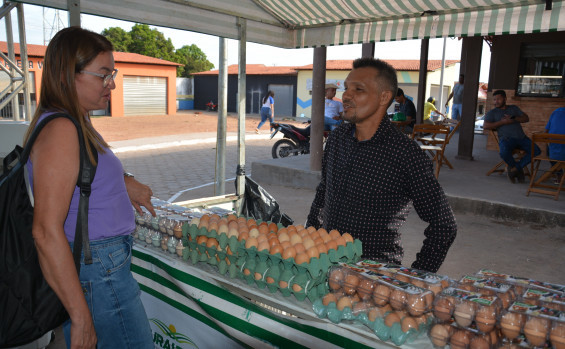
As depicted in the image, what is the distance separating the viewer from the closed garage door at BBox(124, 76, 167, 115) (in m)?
31.5

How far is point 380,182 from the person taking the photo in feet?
7.31

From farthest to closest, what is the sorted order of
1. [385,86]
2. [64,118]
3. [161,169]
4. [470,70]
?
[161,169] < [470,70] < [385,86] < [64,118]

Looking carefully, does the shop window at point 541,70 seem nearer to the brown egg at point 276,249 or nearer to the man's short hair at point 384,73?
the man's short hair at point 384,73

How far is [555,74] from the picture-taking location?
11734 mm

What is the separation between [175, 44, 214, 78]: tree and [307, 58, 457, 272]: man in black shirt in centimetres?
5818

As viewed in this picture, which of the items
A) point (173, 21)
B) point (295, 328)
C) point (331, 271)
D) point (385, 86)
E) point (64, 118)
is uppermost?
point (173, 21)

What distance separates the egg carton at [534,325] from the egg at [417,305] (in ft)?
0.85

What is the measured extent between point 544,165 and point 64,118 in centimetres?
1132

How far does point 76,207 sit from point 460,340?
1446mm

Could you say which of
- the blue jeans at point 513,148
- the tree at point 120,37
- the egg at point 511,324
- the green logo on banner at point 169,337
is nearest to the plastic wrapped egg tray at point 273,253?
the green logo on banner at point 169,337

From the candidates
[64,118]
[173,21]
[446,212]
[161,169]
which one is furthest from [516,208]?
[161,169]

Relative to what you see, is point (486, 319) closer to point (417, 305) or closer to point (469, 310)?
point (469, 310)

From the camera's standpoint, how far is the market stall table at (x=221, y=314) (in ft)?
5.75

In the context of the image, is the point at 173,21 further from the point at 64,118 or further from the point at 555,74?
the point at 555,74
